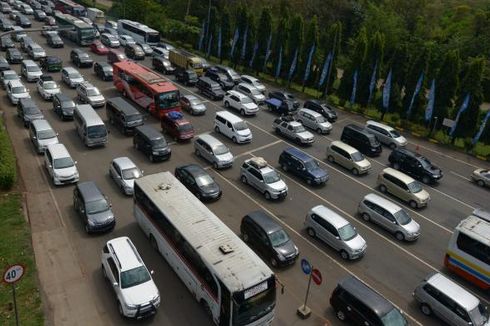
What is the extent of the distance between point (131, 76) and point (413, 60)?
3012cm

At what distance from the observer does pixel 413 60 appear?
4569 centimetres

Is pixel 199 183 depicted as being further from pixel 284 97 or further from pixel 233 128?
pixel 284 97

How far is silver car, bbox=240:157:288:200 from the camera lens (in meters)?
27.8

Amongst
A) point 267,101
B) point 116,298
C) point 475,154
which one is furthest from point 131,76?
point 475,154

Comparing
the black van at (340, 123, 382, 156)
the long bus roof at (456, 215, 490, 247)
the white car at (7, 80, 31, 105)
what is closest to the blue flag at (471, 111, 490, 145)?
the black van at (340, 123, 382, 156)

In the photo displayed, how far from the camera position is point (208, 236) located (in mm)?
18469

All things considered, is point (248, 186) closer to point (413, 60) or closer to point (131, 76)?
point (131, 76)

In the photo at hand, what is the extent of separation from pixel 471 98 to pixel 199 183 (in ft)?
90.8

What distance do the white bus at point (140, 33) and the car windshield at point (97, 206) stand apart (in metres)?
47.8

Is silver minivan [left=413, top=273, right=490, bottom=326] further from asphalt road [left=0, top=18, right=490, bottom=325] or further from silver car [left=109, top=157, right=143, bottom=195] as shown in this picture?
silver car [left=109, top=157, right=143, bottom=195]

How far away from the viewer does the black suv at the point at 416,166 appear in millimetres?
32406

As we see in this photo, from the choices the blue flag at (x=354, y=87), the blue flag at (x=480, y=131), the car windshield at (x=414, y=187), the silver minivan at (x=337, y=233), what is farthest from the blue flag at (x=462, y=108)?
the silver minivan at (x=337, y=233)

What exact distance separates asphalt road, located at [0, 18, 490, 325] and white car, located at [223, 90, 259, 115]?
4.16 feet

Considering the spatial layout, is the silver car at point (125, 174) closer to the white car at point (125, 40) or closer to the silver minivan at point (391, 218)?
the silver minivan at point (391, 218)
